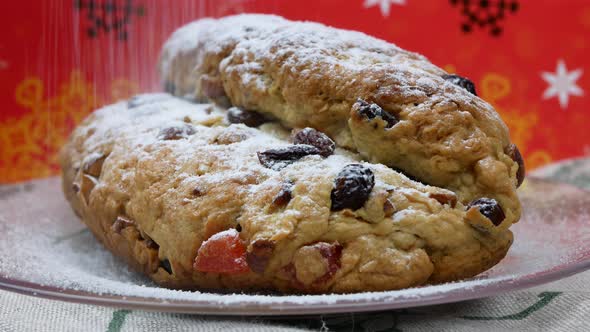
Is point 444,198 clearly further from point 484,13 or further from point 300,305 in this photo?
point 484,13

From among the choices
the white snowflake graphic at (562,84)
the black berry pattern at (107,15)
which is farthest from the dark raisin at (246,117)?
the white snowflake graphic at (562,84)

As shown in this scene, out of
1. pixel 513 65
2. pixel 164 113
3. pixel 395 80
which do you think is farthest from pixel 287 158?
pixel 513 65

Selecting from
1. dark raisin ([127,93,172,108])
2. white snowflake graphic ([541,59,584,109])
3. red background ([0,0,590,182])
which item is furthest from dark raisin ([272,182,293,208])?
white snowflake graphic ([541,59,584,109])

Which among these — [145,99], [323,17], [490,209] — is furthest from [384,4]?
[490,209]

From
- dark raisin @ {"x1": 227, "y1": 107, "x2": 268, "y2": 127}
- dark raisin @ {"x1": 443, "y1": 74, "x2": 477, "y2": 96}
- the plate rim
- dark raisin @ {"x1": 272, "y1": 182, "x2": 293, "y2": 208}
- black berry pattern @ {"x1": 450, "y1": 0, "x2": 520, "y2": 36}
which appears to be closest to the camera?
the plate rim

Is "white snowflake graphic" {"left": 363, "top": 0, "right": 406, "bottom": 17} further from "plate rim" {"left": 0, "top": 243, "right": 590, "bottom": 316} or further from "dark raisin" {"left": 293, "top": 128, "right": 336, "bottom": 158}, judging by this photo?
"plate rim" {"left": 0, "top": 243, "right": 590, "bottom": 316}

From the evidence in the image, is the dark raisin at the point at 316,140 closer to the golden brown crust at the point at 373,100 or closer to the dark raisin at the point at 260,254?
the golden brown crust at the point at 373,100
